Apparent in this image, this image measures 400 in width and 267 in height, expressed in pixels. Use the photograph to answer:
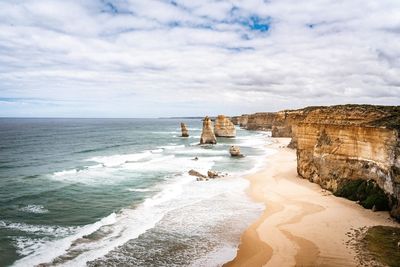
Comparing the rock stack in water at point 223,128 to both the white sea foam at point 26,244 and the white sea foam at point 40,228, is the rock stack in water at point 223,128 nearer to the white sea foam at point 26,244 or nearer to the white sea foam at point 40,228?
the white sea foam at point 40,228

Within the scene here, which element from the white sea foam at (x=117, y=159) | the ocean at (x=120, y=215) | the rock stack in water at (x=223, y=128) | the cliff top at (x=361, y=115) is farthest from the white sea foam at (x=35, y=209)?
the rock stack in water at (x=223, y=128)

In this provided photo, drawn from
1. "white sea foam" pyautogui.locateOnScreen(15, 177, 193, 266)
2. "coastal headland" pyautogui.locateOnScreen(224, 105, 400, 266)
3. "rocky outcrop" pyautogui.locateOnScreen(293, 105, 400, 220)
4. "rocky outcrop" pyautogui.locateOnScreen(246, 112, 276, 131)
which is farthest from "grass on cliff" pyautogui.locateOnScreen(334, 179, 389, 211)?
"rocky outcrop" pyautogui.locateOnScreen(246, 112, 276, 131)

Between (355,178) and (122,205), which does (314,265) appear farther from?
(122,205)

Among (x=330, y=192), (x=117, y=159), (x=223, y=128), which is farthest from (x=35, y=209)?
(x=223, y=128)

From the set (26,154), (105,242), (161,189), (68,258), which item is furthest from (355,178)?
(26,154)

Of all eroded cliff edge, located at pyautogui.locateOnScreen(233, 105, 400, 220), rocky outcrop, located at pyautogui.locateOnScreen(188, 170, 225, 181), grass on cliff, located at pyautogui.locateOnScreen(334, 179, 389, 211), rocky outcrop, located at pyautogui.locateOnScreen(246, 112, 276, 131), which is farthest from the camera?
rocky outcrop, located at pyautogui.locateOnScreen(246, 112, 276, 131)

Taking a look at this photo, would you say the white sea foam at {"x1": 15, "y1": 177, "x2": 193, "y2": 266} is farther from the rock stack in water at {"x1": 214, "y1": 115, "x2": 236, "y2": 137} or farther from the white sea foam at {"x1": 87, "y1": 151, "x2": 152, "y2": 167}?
the rock stack in water at {"x1": 214, "y1": 115, "x2": 236, "y2": 137}

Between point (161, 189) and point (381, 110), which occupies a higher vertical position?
point (381, 110)
